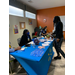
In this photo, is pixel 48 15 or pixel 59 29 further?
pixel 48 15

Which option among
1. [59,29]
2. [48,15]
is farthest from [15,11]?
[48,15]

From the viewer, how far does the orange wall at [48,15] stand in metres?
5.27

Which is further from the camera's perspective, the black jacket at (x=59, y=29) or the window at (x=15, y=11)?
the window at (x=15, y=11)

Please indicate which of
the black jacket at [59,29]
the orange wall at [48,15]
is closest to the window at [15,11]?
the orange wall at [48,15]

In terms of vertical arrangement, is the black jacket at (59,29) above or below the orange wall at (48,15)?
below

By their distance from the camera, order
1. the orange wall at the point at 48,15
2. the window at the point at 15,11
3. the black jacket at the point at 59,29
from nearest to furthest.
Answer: the black jacket at the point at 59,29 < the window at the point at 15,11 < the orange wall at the point at 48,15

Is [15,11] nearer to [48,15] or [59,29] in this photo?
[59,29]

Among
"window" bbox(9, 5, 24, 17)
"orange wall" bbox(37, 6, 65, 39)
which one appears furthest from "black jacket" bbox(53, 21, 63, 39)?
"orange wall" bbox(37, 6, 65, 39)

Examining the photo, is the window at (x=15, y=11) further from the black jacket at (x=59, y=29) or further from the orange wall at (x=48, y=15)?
the black jacket at (x=59, y=29)

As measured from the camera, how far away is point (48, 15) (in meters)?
5.66

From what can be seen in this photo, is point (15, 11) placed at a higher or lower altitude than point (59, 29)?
higher
